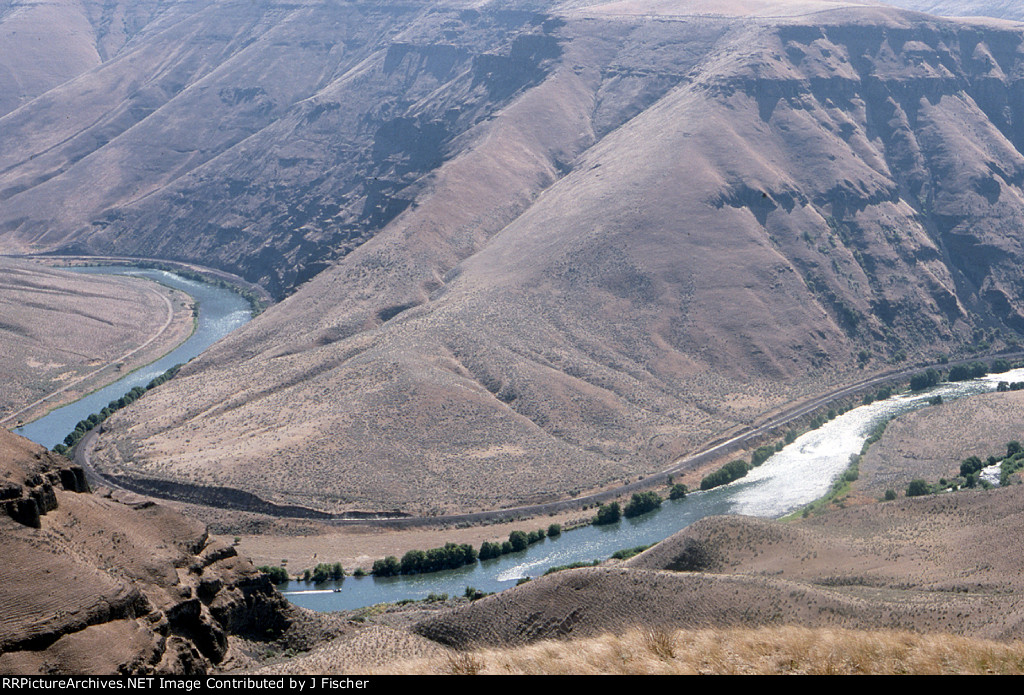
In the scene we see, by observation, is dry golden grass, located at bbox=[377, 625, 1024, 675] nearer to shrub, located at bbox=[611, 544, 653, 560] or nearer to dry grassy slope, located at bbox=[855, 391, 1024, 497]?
shrub, located at bbox=[611, 544, 653, 560]

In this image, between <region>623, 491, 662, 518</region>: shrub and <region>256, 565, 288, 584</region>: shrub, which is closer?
<region>256, 565, 288, 584</region>: shrub

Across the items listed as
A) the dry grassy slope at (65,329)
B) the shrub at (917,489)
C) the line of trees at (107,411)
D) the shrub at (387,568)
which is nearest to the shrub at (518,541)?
the shrub at (387,568)

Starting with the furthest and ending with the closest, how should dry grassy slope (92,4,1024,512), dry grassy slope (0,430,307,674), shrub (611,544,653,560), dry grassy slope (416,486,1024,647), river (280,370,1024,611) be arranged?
1. dry grassy slope (92,4,1024,512)
2. river (280,370,1024,611)
3. shrub (611,544,653,560)
4. dry grassy slope (416,486,1024,647)
5. dry grassy slope (0,430,307,674)

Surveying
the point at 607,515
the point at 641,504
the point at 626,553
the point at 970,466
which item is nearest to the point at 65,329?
the point at 607,515

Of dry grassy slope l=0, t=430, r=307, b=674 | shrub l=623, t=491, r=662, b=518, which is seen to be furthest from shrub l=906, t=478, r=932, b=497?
dry grassy slope l=0, t=430, r=307, b=674

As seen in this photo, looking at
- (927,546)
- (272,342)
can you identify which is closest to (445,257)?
(272,342)

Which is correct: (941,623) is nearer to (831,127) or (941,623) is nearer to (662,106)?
(831,127)
